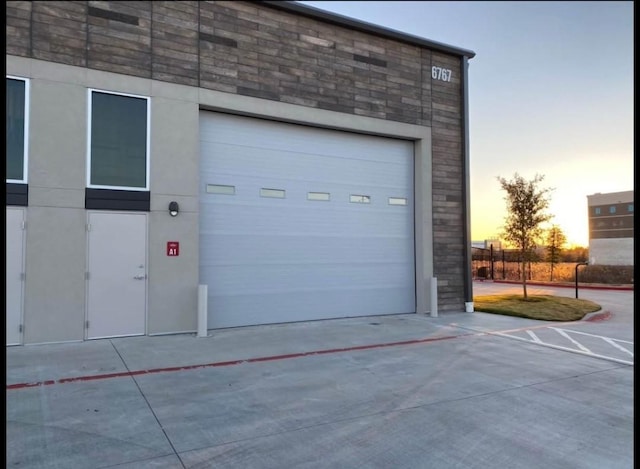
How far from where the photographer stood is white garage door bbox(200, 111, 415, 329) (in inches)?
408

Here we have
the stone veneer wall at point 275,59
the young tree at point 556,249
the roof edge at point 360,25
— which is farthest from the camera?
the young tree at point 556,249

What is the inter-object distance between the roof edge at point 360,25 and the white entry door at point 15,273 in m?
6.97

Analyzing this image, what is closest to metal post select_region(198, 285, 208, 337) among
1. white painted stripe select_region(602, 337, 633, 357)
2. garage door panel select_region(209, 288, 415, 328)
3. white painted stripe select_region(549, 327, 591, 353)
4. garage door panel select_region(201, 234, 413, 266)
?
garage door panel select_region(209, 288, 415, 328)

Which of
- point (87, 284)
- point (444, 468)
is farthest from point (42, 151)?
point (444, 468)

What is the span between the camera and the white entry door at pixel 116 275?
347 inches

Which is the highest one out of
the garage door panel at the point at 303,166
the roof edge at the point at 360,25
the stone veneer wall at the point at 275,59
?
the roof edge at the point at 360,25

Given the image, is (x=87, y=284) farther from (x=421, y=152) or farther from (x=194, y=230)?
(x=421, y=152)

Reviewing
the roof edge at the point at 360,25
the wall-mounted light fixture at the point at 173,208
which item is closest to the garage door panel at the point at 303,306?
the wall-mounted light fixture at the point at 173,208

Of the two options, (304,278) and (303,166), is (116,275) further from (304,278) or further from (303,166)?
(303,166)

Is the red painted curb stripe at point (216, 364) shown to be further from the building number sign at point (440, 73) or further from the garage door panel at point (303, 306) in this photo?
the building number sign at point (440, 73)

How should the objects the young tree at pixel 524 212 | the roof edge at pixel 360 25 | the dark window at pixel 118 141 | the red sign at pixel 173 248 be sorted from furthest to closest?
the young tree at pixel 524 212 → the roof edge at pixel 360 25 → the red sign at pixel 173 248 → the dark window at pixel 118 141

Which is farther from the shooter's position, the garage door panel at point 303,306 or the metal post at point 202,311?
the garage door panel at point 303,306

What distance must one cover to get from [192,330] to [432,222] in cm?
691

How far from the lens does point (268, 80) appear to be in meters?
10.7
